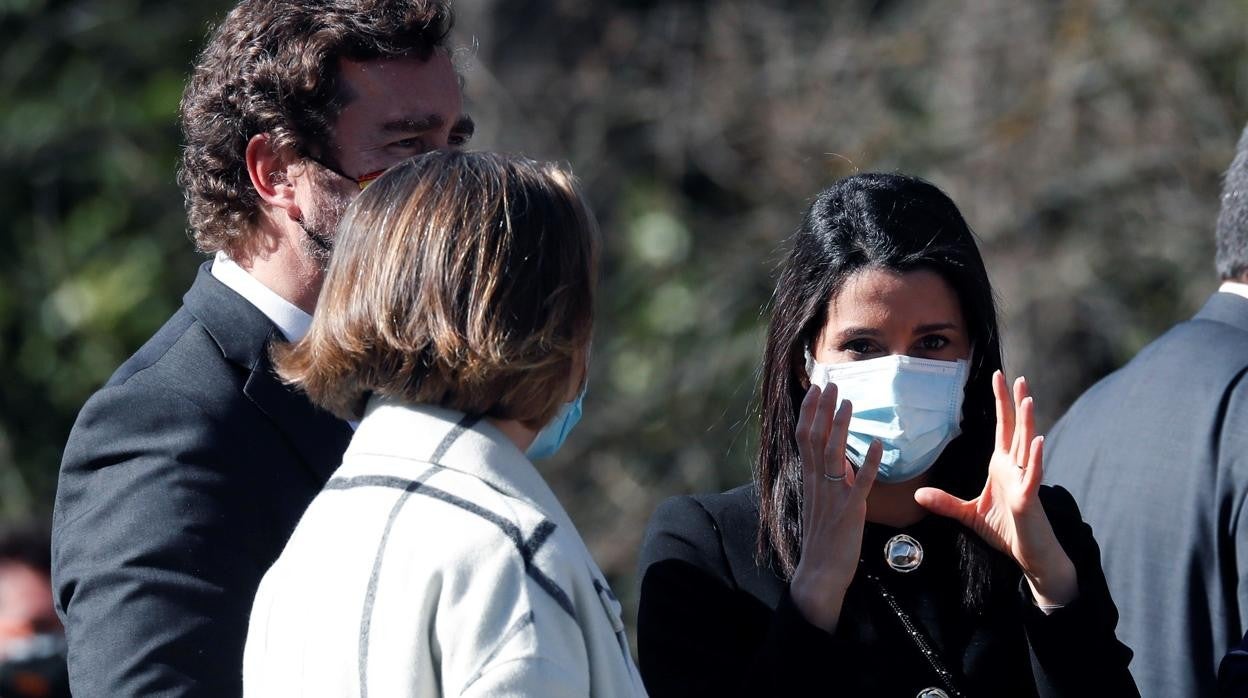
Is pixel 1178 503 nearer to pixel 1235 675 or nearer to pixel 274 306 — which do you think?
pixel 1235 675

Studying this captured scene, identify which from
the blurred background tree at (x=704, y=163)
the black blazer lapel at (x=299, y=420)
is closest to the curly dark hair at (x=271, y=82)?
the black blazer lapel at (x=299, y=420)

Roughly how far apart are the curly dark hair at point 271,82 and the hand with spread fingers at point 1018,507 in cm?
111

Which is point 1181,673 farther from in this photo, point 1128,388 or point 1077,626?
point 1077,626

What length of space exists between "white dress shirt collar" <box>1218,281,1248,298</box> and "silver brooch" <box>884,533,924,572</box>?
1.21 meters

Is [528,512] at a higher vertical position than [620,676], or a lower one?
higher

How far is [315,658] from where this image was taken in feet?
5.35

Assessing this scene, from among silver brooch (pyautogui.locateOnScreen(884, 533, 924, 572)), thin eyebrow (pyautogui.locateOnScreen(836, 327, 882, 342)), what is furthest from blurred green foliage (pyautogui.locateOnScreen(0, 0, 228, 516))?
silver brooch (pyautogui.locateOnScreen(884, 533, 924, 572))

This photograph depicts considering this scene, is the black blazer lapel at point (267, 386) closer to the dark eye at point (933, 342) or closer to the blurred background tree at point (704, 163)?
the dark eye at point (933, 342)

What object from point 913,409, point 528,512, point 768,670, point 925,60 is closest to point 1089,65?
point 925,60

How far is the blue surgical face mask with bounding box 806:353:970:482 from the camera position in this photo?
2.30 metres

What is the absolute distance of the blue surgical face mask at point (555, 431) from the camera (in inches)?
74.6

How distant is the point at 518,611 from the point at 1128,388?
1.89 metres

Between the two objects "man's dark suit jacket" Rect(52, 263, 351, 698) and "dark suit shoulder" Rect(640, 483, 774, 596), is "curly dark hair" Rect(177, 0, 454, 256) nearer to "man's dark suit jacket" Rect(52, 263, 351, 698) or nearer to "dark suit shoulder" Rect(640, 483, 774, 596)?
"man's dark suit jacket" Rect(52, 263, 351, 698)

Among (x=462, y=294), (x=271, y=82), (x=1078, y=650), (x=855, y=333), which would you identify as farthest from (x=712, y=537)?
(x=271, y=82)
